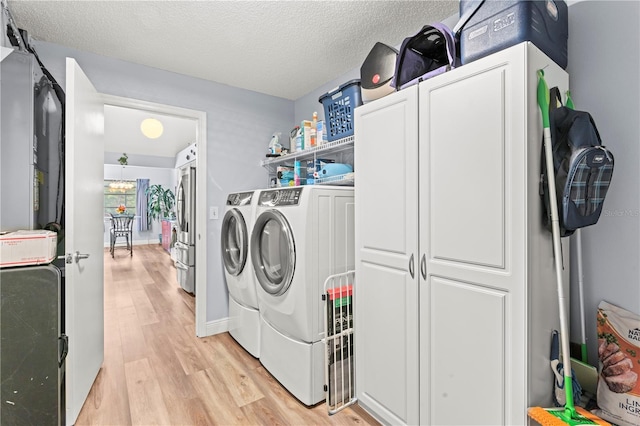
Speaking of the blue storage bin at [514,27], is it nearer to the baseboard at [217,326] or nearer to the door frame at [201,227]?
the door frame at [201,227]

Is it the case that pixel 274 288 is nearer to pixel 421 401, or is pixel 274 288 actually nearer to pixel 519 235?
pixel 421 401

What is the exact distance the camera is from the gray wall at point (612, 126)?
122 cm

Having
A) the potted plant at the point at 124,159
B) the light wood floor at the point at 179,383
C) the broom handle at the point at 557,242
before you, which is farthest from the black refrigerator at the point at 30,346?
the potted plant at the point at 124,159

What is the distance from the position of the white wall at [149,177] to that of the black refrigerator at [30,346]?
25.5 feet

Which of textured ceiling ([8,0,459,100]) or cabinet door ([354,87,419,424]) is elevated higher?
textured ceiling ([8,0,459,100])

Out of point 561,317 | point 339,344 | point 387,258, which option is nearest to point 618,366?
point 561,317

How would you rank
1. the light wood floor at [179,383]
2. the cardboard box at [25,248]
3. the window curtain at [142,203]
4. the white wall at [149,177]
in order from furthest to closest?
the window curtain at [142,203] < the white wall at [149,177] < the light wood floor at [179,383] < the cardboard box at [25,248]

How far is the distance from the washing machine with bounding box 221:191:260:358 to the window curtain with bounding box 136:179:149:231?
7.39 metres

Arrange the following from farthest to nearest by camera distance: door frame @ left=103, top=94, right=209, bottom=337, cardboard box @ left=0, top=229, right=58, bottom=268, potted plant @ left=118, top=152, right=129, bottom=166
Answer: potted plant @ left=118, top=152, right=129, bottom=166 → door frame @ left=103, top=94, right=209, bottom=337 → cardboard box @ left=0, top=229, right=58, bottom=268

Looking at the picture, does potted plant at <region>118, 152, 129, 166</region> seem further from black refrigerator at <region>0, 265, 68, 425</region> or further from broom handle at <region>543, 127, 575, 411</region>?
broom handle at <region>543, 127, 575, 411</region>

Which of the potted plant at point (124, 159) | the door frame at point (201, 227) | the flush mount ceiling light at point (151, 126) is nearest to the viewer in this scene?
the door frame at point (201, 227)

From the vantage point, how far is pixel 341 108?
219 centimetres

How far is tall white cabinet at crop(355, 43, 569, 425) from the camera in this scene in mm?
1065

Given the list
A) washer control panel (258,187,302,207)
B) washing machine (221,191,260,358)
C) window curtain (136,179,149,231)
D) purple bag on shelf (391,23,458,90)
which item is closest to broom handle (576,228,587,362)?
purple bag on shelf (391,23,458,90)
